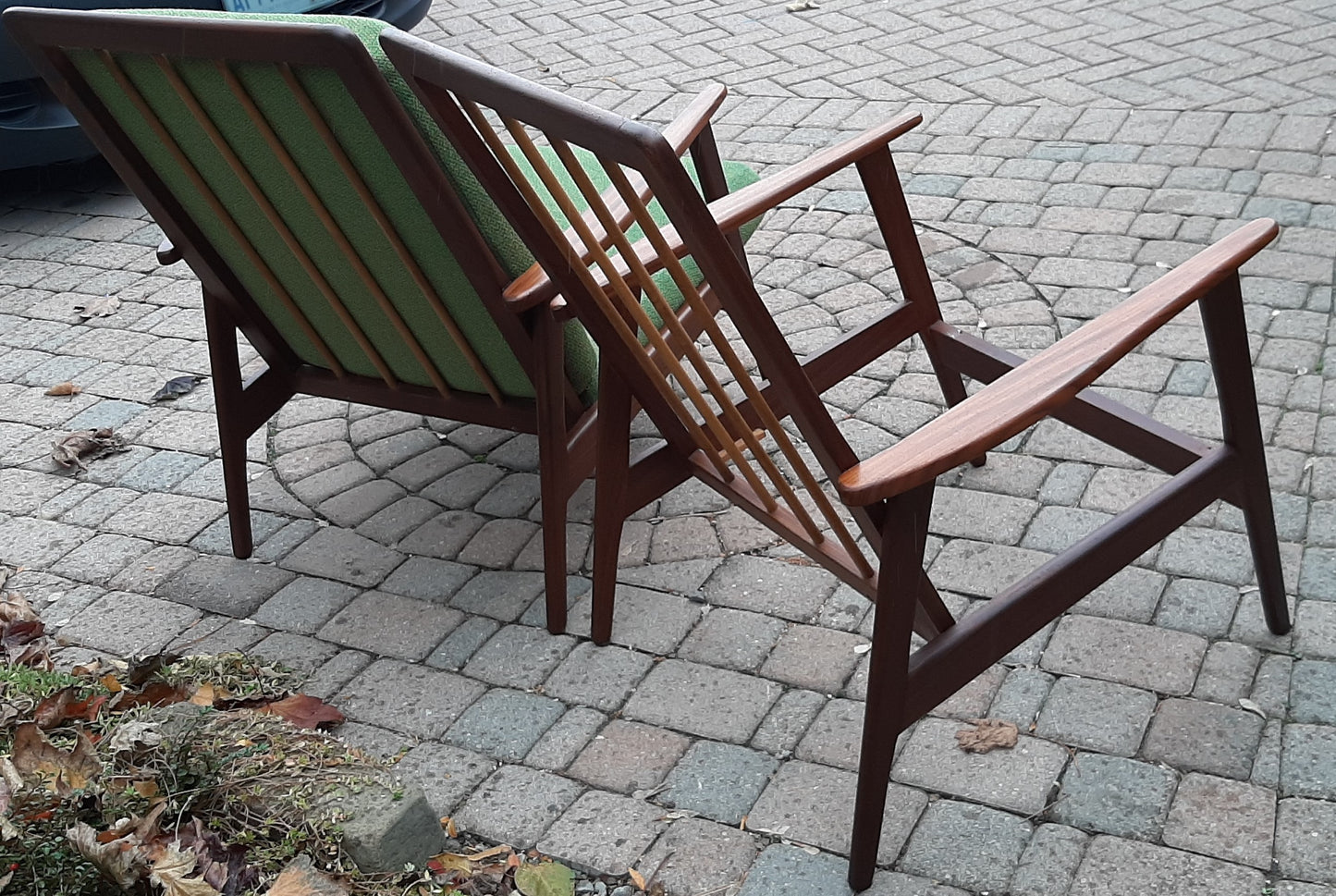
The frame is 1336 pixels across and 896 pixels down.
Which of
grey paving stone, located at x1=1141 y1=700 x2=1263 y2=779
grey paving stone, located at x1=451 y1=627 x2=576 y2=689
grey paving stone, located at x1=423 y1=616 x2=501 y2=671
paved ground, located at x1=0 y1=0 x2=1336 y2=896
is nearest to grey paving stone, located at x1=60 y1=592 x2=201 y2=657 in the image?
paved ground, located at x1=0 y1=0 x2=1336 y2=896

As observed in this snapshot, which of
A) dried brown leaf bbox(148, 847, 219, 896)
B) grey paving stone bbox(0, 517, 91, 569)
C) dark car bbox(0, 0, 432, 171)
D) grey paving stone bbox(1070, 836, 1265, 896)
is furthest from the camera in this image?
dark car bbox(0, 0, 432, 171)

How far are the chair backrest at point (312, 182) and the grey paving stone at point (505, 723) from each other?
0.61 m

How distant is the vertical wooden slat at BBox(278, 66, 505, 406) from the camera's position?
2.36m

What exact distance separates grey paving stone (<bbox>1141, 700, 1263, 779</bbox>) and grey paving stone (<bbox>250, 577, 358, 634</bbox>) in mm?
1670

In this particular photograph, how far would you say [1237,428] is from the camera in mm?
2365

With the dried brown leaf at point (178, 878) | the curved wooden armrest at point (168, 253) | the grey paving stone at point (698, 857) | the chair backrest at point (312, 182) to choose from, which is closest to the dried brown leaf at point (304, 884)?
the dried brown leaf at point (178, 878)

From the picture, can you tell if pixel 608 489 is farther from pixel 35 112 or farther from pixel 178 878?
pixel 35 112

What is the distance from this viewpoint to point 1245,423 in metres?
2.36

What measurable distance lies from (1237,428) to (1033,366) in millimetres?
562

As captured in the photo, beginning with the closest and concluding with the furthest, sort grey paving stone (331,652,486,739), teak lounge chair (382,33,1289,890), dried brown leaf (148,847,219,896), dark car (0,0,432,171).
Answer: teak lounge chair (382,33,1289,890) → dried brown leaf (148,847,219,896) → grey paving stone (331,652,486,739) → dark car (0,0,432,171)

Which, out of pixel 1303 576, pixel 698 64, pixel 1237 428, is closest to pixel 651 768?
pixel 1237 428

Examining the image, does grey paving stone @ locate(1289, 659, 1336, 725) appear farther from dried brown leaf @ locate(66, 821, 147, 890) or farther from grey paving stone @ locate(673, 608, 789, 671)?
dried brown leaf @ locate(66, 821, 147, 890)

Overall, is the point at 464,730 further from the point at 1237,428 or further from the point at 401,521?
the point at 1237,428

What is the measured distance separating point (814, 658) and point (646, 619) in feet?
1.23
